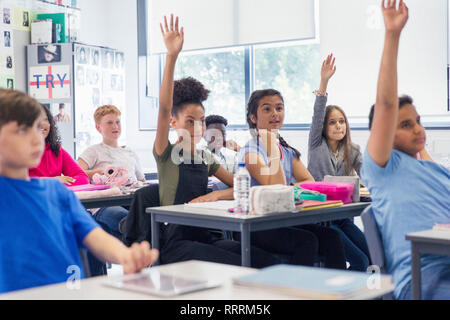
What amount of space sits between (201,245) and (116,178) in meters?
1.30

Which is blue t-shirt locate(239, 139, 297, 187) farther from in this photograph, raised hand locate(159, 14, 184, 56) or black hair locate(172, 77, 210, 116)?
raised hand locate(159, 14, 184, 56)

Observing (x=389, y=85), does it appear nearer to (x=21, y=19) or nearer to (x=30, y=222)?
(x=30, y=222)

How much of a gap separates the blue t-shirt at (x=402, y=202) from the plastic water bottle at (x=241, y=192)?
54cm

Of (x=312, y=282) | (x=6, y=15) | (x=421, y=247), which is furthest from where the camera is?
(x=6, y=15)

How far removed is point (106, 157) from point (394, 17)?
2815mm

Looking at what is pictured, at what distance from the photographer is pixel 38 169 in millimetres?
3713

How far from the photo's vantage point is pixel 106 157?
443 centimetres

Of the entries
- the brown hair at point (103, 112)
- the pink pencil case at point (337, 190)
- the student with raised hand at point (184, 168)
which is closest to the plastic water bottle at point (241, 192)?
the student with raised hand at point (184, 168)

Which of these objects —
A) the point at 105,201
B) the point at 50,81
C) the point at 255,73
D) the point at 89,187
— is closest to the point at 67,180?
the point at 89,187

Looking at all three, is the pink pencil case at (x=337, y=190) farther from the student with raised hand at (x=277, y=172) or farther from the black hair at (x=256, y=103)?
the black hair at (x=256, y=103)

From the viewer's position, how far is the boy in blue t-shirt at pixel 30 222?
1.45 metres

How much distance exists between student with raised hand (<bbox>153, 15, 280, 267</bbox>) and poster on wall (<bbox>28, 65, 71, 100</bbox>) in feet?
11.2
